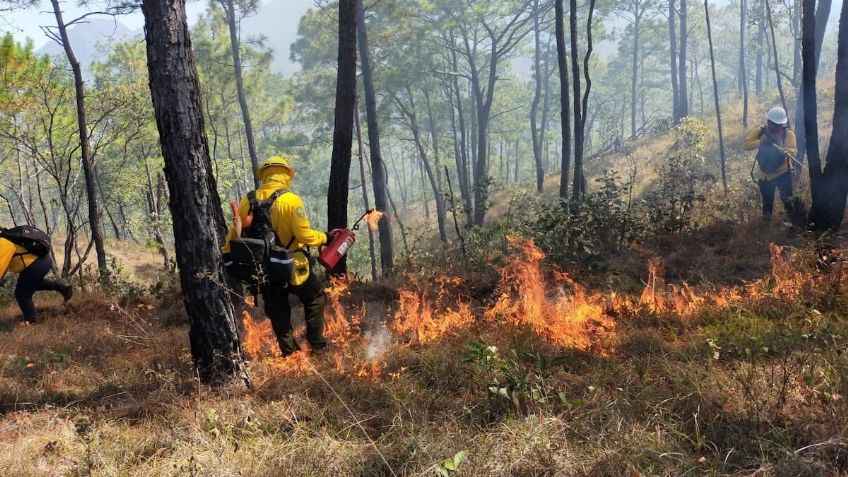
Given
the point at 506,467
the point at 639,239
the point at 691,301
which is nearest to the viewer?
the point at 506,467

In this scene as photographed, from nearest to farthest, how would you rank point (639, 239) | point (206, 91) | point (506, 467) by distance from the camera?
point (506, 467)
point (639, 239)
point (206, 91)

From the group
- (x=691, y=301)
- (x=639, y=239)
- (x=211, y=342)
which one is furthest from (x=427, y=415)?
(x=639, y=239)

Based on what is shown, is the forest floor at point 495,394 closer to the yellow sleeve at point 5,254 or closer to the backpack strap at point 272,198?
the yellow sleeve at point 5,254

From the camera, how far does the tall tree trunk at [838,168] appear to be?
217 inches

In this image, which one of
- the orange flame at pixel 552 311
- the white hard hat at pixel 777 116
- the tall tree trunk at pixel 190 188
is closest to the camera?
the tall tree trunk at pixel 190 188

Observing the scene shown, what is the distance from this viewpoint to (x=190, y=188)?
3242 millimetres

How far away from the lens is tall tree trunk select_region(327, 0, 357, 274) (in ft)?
22.1

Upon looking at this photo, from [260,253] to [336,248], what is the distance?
27.4 inches

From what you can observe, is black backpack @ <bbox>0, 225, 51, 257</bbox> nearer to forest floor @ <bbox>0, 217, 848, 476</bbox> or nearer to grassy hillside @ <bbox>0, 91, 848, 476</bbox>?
grassy hillside @ <bbox>0, 91, 848, 476</bbox>

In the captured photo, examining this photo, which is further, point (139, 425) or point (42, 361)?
point (42, 361)

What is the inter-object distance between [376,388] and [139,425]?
1625mm

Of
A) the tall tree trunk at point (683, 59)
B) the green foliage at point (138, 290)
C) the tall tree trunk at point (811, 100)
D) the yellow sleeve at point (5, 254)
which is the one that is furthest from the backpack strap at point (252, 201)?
the tall tree trunk at point (683, 59)

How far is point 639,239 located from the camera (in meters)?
6.86

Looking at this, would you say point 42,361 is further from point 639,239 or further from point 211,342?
point 639,239
